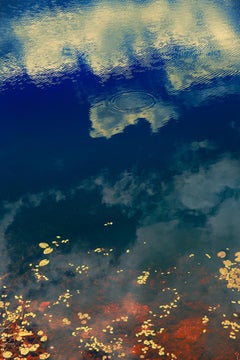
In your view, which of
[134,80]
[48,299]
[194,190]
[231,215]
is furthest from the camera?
[134,80]

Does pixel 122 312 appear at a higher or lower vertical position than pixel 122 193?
lower

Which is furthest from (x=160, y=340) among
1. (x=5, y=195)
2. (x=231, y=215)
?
(x=5, y=195)

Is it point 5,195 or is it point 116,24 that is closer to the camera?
point 5,195

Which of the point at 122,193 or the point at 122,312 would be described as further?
the point at 122,193

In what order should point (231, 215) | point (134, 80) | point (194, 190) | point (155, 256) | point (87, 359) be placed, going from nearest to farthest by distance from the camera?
point (87, 359), point (155, 256), point (231, 215), point (194, 190), point (134, 80)

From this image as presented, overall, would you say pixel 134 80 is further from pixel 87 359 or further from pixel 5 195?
pixel 87 359

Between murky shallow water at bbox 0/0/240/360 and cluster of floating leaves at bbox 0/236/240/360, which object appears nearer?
cluster of floating leaves at bbox 0/236/240/360

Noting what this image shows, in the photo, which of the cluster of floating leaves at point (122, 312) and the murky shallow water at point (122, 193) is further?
the murky shallow water at point (122, 193)

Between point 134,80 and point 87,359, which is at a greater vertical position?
point 134,80
